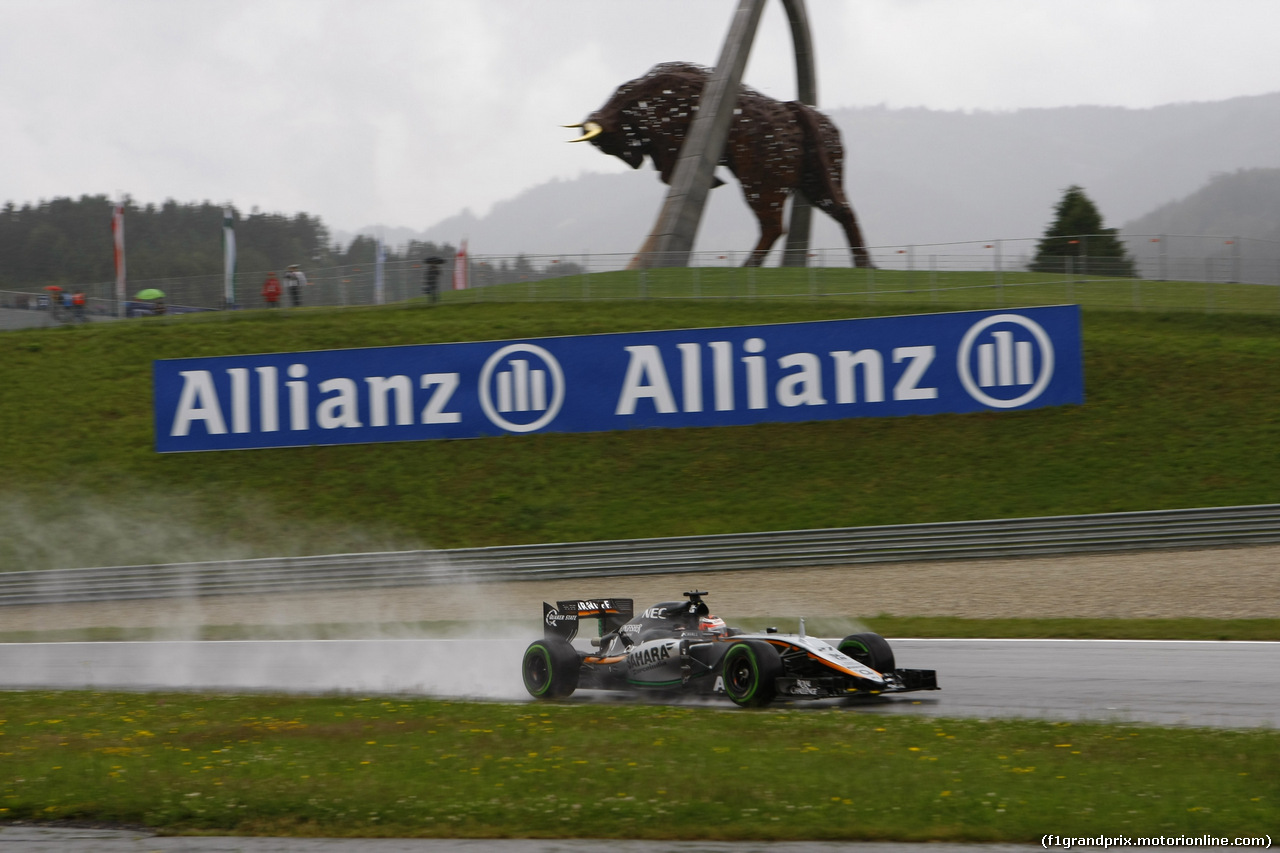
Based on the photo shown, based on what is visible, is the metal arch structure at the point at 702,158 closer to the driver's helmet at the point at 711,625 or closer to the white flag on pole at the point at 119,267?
the white flag on pole at the point at 119,267

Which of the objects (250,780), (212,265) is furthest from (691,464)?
(212,265)

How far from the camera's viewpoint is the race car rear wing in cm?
1287

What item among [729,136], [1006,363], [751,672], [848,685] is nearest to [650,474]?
[1006,363]

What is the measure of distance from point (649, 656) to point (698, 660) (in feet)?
2.01

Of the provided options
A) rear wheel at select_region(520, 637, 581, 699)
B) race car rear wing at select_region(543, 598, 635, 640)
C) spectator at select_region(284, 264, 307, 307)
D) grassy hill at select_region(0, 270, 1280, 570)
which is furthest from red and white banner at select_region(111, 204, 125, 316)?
rear wheel at select_region(520, 637, 581, 699)

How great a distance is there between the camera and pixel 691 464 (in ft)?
95.3

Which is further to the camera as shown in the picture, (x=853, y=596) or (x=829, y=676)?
(x=853, y=596)

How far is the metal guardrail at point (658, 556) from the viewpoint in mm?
23203

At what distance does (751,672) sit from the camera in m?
10.9

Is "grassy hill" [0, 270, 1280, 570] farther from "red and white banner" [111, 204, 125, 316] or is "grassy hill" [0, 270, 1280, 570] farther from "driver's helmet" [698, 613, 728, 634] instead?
"red and white banner" [111, 204, 125, 316]

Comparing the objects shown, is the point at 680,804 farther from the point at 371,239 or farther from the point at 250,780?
the point at 371,239

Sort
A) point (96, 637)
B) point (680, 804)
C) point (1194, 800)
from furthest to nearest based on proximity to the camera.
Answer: point (96, 637) < point (680, 804) < point (1194, 800)

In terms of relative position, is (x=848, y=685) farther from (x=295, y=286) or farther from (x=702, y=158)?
(x=295, y=286)

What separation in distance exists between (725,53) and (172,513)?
2685cm
